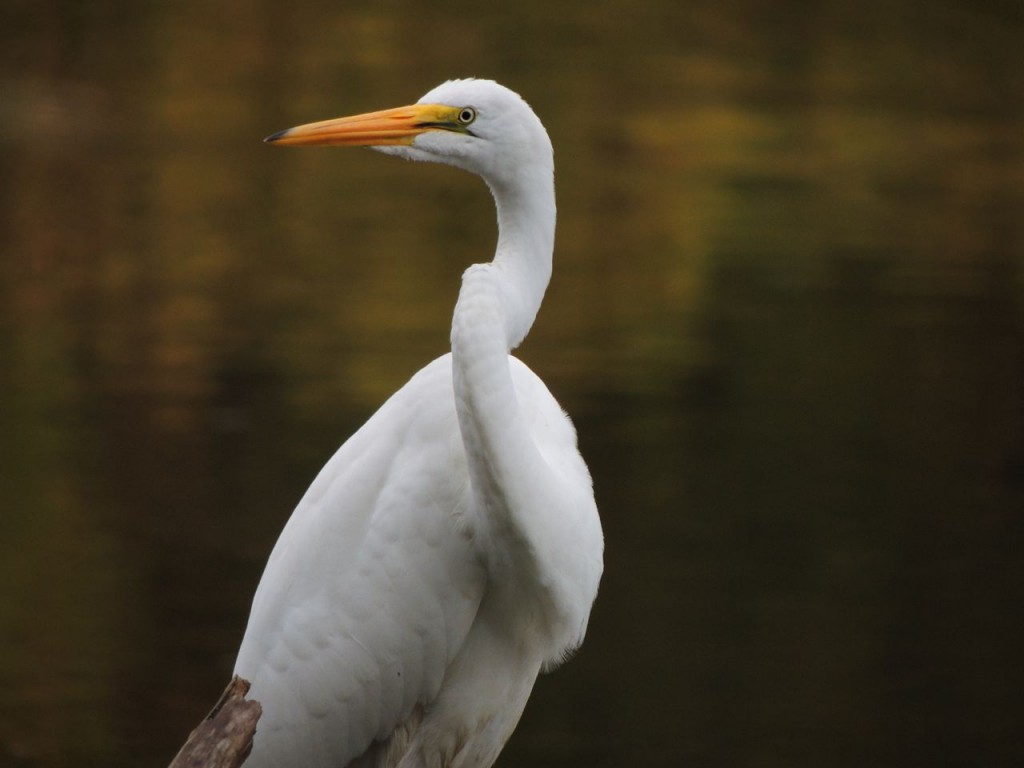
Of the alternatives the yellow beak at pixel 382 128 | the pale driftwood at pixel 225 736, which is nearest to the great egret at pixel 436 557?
the yellow beak at pixel 382 128

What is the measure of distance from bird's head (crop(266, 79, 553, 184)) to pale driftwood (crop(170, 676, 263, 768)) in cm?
94

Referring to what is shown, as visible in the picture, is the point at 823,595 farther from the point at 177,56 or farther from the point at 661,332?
the point at 177,56

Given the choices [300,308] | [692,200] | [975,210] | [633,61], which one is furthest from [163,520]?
[633,61]

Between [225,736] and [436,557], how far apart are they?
28.8 inches

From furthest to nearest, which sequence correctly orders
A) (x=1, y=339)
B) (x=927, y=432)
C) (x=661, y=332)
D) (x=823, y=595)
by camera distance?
1. (x=661, y=332)
2. (x=1, y=339)
3. (x=927, y=432)
4. (x=823, y=595)

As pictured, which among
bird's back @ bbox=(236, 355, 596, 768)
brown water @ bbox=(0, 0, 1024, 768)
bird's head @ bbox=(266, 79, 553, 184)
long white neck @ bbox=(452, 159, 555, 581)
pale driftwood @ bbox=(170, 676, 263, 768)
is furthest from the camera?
brown water @ bbox=(0, 0, 1024, 768)

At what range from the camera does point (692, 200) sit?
34.9 feet

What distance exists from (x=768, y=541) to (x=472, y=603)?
322 cm

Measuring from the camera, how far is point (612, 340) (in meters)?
8.38

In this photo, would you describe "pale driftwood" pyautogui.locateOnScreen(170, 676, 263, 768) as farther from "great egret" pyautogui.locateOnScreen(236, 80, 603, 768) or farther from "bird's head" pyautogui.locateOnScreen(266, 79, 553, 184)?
"bird's head" pyautogui.locateOnScreen(266, 79, 553, 184)

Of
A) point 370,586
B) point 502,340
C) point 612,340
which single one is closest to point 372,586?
point 370,586

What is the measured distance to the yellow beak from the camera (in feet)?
9.15

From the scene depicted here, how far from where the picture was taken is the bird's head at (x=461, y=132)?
109 inches

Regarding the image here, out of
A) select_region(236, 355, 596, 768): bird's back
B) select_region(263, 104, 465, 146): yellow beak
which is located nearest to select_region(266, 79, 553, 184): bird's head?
select_region(263, 104, 465, 146): yellow beak
